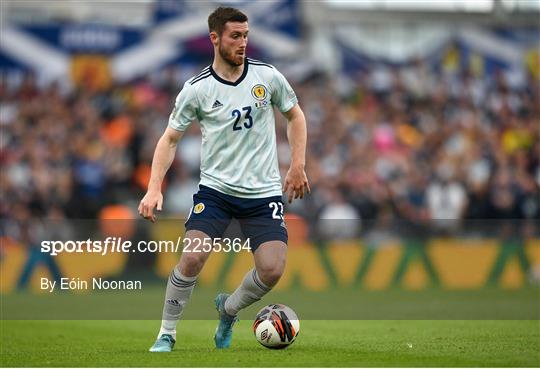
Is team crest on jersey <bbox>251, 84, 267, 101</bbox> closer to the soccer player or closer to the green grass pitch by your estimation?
the soccer player

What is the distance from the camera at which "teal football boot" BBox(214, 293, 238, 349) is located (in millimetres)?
9641

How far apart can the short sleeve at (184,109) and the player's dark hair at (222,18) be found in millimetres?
496

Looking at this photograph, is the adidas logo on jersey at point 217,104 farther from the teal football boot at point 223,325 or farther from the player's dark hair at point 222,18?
the teal football boot at point 223,325

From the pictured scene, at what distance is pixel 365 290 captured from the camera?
1933 centimetres

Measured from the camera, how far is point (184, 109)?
9242mm

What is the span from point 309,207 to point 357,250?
136cm

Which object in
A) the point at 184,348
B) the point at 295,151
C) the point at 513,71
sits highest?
the point at 295,151

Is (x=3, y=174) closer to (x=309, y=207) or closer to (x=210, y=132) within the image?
(x=309, y=207)

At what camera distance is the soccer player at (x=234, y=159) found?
30.1ft

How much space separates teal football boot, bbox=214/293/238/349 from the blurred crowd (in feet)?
33.0

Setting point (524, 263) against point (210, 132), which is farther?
point (524, 263)

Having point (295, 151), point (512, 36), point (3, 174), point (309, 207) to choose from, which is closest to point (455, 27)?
point (512, 36)

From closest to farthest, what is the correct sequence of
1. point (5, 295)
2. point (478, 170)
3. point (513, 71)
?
point (5, 295), point (478, 170), point (513, 71)

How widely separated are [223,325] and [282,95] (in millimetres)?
1954
